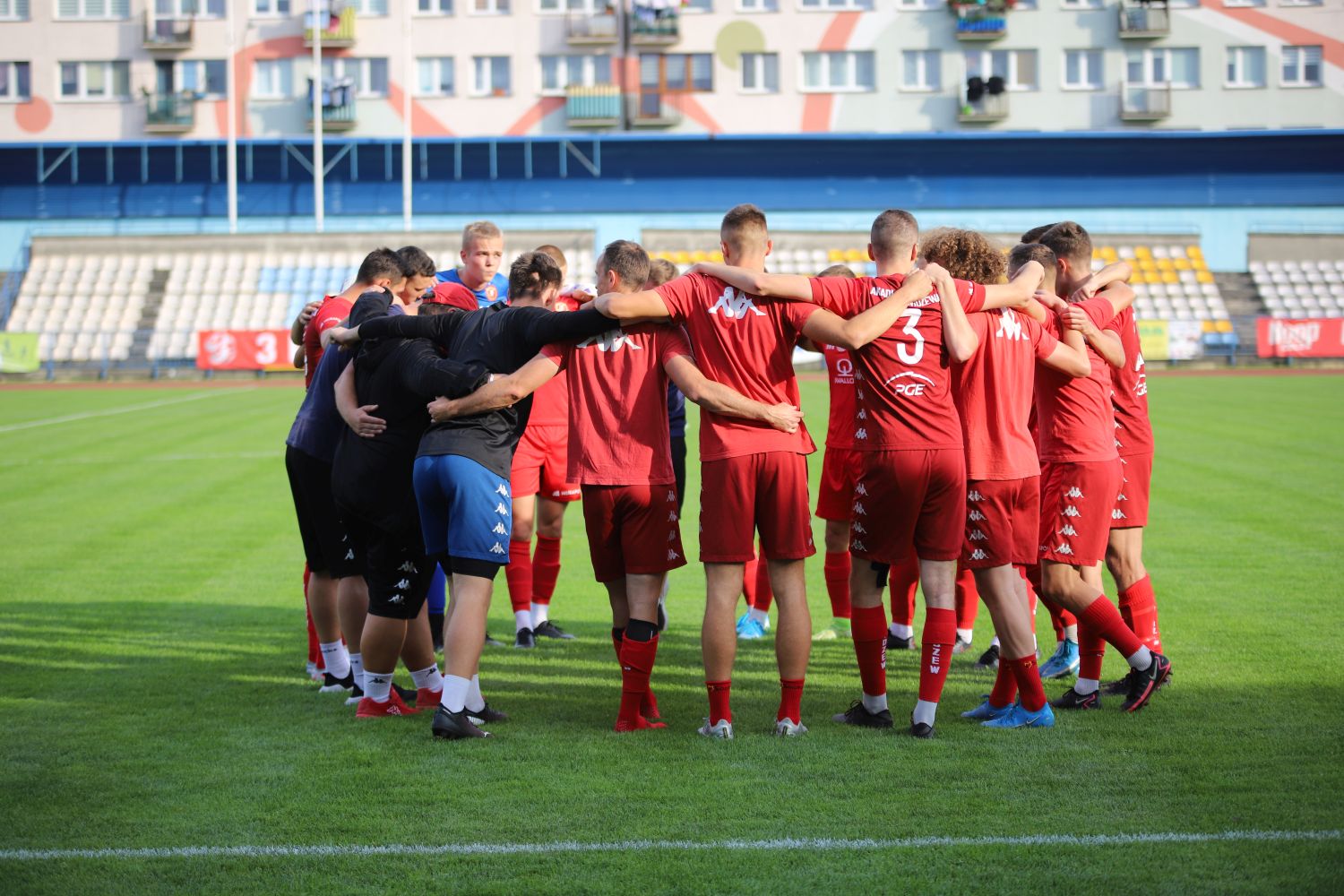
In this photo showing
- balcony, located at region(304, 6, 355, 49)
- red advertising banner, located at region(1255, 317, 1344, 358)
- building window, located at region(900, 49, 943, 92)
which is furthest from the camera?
building window, located at region(900, 49, 943, 92)

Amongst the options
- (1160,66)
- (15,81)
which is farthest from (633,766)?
(15,81)

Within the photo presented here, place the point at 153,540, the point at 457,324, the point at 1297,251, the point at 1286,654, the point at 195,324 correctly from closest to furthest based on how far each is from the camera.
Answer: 1. the point at 457,324
2. the point at 1286,654
3. the point at 153,540
4. the point at 195,324
5. the point at 1297,251

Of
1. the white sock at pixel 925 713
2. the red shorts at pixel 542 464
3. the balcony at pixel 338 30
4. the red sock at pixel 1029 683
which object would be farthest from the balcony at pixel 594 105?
the white sock at pixel 925 713

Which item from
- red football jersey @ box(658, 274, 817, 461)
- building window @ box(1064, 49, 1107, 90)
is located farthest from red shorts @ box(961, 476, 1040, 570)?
building window @ box(1064, 49, 1107, 90)

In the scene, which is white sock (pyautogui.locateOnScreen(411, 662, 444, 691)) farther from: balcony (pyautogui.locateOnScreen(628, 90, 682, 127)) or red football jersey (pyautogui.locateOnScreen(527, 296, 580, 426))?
balcony (pyautogui.locateOnScreen(628, 90, 682, 127))

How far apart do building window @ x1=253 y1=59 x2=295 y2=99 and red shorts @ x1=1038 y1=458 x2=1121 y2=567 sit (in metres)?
47.9

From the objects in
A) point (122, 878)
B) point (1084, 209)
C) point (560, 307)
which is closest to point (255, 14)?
point (1084, 209)

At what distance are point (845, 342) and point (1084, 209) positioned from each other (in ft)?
154

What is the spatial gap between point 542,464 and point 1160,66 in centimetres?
4786

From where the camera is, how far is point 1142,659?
6.28m

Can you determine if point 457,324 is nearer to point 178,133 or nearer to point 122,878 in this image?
point 122,878

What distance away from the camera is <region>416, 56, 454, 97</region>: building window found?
49.6 meters

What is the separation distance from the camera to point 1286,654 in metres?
7.21

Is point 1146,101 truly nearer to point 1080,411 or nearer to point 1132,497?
point 1132,497
